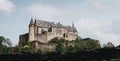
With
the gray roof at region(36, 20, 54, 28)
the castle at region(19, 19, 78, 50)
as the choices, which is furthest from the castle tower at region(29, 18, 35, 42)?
the gray roof at region(36, 20, 54, 28)

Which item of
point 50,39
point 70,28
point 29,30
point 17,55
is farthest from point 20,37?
point 17,55

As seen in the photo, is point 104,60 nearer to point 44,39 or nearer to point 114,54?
point 114,54

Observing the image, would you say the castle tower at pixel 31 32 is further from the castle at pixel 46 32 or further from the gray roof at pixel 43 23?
the gray roof at pixel 43 23

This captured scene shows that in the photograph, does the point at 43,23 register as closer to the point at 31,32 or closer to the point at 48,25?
the point at 48,25

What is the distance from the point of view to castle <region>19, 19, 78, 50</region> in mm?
123062

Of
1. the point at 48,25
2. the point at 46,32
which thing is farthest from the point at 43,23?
the point at 46,32

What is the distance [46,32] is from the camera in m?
125

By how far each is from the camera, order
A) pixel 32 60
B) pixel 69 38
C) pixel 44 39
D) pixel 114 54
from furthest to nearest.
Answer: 1. pixel 69 38
2. pixel 44 39
3. pixel 32 60
4. pixel 114 54

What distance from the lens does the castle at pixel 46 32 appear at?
123m

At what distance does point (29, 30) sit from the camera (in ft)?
419

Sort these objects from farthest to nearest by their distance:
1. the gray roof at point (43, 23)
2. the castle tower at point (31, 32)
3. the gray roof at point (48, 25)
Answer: the gray roof at point (48, 25), the gray roof at point (43, 23), the castle tower at point (31, 32)

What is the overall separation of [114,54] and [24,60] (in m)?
6.83

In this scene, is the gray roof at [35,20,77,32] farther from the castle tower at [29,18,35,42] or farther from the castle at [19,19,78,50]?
the castle tower at [29,18,35,42]

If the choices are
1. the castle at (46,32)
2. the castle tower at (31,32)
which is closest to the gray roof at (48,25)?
the castle at (46,32)
